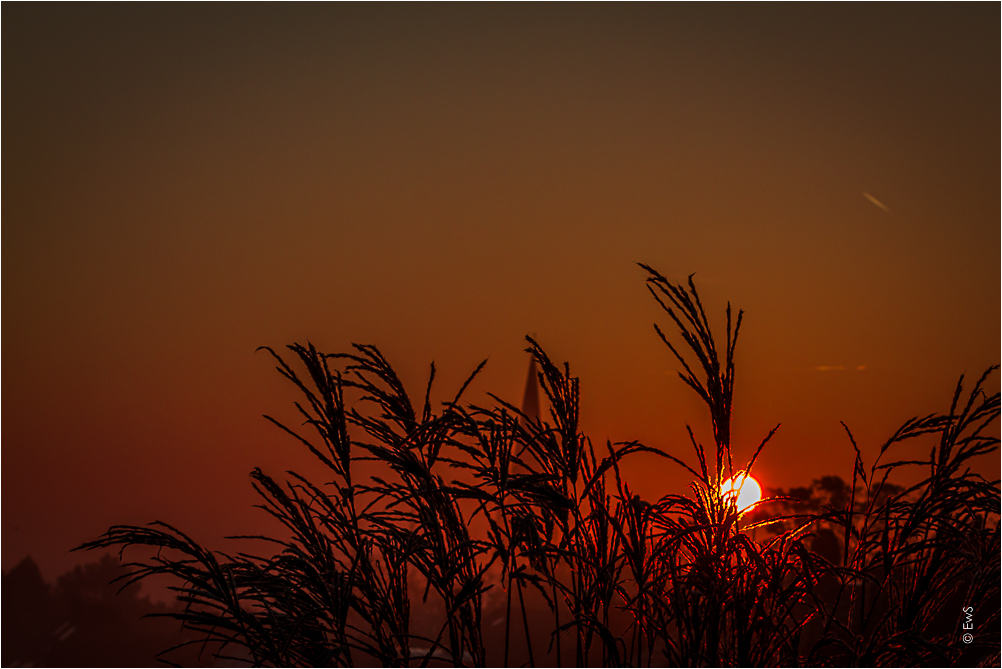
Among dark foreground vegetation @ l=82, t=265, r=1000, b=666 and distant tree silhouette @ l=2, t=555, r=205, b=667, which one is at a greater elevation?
dark foreground vegetation @ l=82, t=265, r=1000, b=666

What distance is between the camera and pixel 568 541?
2.16m

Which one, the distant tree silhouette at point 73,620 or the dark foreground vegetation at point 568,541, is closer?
the dark foreground vegetation at point 568,541

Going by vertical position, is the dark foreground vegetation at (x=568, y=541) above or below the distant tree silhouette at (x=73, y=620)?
above

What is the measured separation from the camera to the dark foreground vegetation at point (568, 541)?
2.08 meters

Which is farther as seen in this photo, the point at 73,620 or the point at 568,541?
the point at 73,620

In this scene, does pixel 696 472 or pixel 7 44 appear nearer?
pixel 696 472

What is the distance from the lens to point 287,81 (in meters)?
6.51

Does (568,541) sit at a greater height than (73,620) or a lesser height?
greater

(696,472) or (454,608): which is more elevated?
(696,472)

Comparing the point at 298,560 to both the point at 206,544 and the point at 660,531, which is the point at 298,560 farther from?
the point at 660,531

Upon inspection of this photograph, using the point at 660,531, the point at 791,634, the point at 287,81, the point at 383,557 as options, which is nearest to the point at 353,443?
the point at 383,557

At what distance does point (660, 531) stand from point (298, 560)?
1034 mm

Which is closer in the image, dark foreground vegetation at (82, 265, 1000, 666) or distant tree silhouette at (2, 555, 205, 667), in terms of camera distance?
dark foreground vegetation at (82, 265, 1000, 666)

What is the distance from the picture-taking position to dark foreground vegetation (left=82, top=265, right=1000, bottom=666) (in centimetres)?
208
